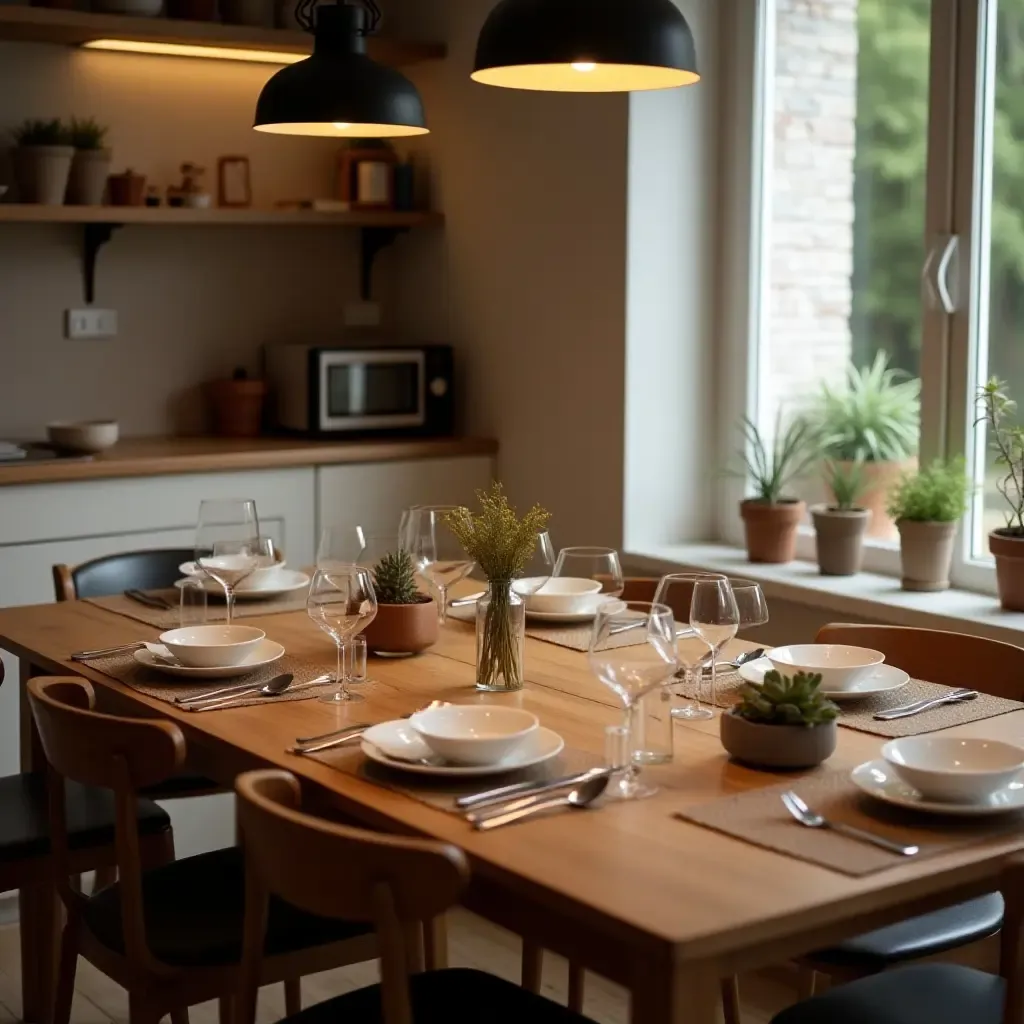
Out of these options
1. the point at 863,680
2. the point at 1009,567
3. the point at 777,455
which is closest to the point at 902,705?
the point at 863,680

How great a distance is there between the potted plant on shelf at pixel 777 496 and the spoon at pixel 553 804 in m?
1.85

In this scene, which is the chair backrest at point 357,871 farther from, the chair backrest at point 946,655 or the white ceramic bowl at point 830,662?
the chair backrest at point 946,655

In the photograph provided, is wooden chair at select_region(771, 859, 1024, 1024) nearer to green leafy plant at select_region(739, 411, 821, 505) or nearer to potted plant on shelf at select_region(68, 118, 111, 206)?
green leafy plant at select_region(739, 411, 821, 505)

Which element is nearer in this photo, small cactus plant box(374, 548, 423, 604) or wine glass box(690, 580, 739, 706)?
wine glass box(690, 580, 739, 706)

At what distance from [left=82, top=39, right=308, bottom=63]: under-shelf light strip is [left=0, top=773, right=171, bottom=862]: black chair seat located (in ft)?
6.62

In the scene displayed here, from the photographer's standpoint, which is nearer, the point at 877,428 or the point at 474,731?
the point at 474,731

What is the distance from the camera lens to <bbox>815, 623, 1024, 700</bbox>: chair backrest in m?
2.44

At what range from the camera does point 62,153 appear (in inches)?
150

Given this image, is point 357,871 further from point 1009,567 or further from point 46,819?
point 1009,567

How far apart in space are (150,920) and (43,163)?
7.29 ft

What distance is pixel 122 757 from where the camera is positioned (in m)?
2.01

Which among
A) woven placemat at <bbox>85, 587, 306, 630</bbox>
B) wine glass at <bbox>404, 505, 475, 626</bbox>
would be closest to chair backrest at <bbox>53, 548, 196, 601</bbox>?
woven placemat at <bbox>85, 587, 306, 630</bbox>

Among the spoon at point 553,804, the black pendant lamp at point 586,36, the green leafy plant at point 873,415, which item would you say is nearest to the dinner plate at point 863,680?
the spoon at point 553,804

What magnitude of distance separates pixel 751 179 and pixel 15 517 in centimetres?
182
